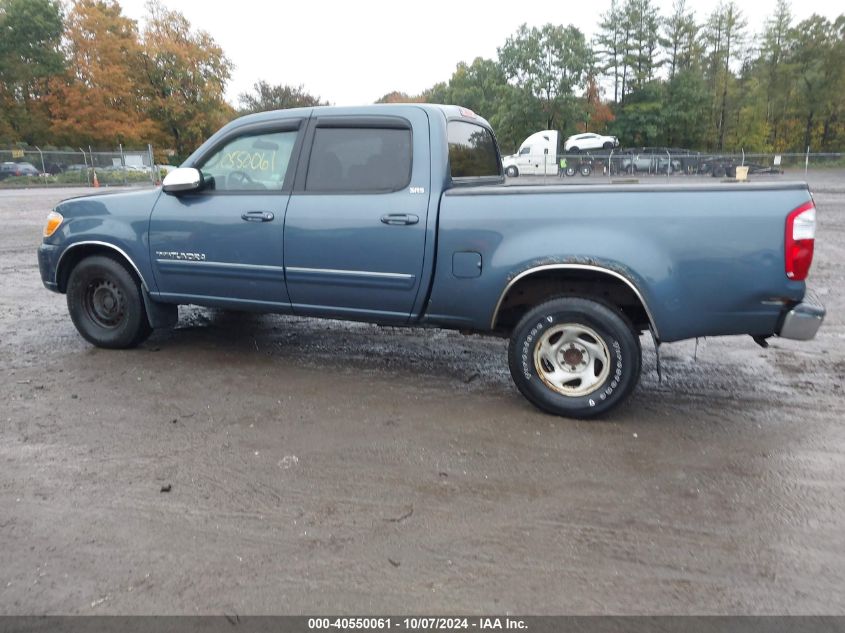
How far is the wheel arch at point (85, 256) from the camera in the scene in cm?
524

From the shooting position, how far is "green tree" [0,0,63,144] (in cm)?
4875

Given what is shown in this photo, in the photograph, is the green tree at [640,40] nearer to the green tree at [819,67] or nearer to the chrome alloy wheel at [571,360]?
the green tree at [819,67]

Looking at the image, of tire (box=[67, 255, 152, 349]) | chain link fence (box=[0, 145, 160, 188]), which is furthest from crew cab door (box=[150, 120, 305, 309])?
Result: chain link fence (box=[0, 145, 160, 188])

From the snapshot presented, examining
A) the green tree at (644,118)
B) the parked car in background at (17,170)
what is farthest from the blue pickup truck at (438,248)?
the green tree at (644,118)

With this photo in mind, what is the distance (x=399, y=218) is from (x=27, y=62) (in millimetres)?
56615

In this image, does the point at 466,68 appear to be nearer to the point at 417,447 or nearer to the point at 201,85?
the point at 201,85

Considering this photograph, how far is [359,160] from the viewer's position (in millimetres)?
4617

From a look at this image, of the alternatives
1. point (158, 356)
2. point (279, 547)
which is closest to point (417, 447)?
point (279, 547)

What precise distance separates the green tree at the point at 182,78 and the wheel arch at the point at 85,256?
53369mm

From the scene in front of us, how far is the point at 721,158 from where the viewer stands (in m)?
33.6

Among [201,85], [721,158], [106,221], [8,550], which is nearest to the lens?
[8,550]

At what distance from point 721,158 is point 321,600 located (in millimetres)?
35905

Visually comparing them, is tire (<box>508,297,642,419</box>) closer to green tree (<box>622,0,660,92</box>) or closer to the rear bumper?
the rear bumper

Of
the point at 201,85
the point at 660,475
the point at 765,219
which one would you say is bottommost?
the point at 660,475
